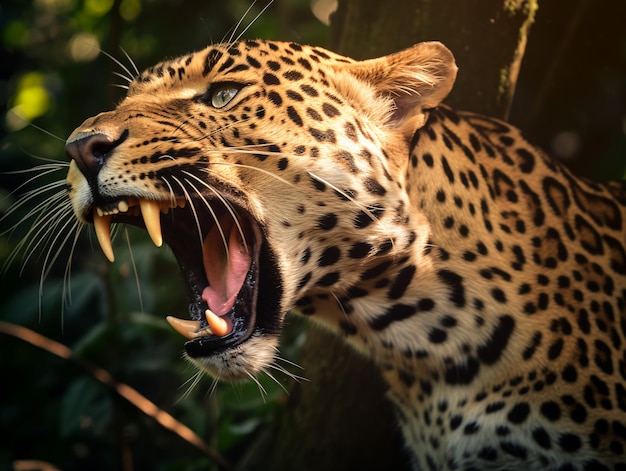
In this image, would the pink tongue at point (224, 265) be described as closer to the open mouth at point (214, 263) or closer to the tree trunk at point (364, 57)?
the open mouth at point (214, 263)

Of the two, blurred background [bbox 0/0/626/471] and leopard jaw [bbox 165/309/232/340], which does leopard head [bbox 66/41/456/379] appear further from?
blurred background [bbox 0/0/626/471]

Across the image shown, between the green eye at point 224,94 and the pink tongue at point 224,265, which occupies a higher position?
the green eye at point 224,94

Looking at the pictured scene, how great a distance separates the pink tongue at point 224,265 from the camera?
2.12 metres

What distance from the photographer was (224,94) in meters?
2.16

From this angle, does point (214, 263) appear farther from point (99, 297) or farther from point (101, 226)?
point (99, 297)

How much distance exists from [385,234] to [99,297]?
1943 mm

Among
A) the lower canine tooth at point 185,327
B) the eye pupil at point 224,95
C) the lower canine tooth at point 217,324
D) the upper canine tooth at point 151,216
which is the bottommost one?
the lower canine tooth at point 185,327

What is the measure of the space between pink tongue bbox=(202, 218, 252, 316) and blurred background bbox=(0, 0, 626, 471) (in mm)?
543

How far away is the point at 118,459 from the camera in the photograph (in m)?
3.21

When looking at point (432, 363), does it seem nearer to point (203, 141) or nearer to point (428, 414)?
point (428, 414)

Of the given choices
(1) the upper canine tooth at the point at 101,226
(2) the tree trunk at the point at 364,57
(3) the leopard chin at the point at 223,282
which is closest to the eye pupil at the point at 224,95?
(3) the leopard chin at the point at 223,282

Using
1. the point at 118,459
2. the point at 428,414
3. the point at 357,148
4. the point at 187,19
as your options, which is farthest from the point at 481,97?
the point at 118,459

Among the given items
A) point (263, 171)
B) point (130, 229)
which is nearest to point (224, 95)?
point (263, 171)

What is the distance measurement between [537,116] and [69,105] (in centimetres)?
198
